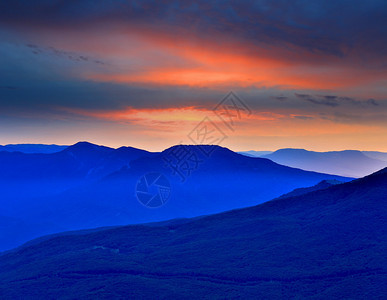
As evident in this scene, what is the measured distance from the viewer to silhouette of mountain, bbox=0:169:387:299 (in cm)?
9262

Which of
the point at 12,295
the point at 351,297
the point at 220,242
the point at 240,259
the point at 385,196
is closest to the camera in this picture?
the point at 351,297

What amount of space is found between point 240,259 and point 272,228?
2831cm

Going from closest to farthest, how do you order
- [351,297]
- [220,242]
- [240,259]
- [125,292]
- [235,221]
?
[351,297]
[125,292]
[240,259]
[220,242]
[235,221]

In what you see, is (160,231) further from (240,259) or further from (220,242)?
(240,259)

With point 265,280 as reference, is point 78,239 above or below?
above

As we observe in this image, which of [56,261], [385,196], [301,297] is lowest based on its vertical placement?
[301,297]

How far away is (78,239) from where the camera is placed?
165500 millimetres

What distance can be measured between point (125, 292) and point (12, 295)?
3551 centimetres

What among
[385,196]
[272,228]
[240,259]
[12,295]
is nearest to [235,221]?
[272,228]

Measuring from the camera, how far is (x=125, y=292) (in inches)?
3733

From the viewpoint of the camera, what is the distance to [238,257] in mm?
114688

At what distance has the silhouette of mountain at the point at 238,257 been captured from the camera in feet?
304

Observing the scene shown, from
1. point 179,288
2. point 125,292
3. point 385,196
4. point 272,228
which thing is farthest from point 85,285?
point 385,196

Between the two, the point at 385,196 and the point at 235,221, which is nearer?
the point at 385,196
